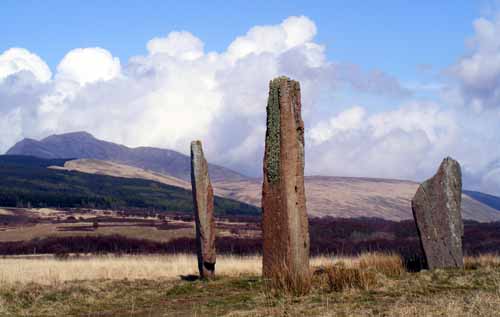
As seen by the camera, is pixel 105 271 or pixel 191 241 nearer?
pixel 105 271

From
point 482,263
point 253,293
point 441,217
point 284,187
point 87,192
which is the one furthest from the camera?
point 87,192

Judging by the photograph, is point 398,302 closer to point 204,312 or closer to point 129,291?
point 204,312

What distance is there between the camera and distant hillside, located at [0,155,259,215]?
111000 mm

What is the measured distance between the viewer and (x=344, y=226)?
52062 millimetres

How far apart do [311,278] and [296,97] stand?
Answer: 497 centimetres

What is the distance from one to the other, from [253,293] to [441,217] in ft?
21.4

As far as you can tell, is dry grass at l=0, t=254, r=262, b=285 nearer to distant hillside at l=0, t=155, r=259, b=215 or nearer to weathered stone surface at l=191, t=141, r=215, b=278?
weathered stone surface at l=191, t=141, r=215, b=278

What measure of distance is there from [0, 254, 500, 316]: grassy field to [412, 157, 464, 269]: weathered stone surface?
0.72 m

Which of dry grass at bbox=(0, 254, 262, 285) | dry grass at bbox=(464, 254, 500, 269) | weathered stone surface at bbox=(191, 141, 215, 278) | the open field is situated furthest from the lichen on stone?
the open field

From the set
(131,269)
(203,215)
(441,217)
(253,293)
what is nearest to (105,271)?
(131,269)

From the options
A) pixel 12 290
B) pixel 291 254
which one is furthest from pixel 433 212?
pixel 12 290

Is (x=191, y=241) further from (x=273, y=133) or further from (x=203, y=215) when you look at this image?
(x=273, y=133)

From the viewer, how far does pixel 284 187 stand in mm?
16828

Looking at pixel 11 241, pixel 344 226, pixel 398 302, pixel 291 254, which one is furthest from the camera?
pixel 344 226
